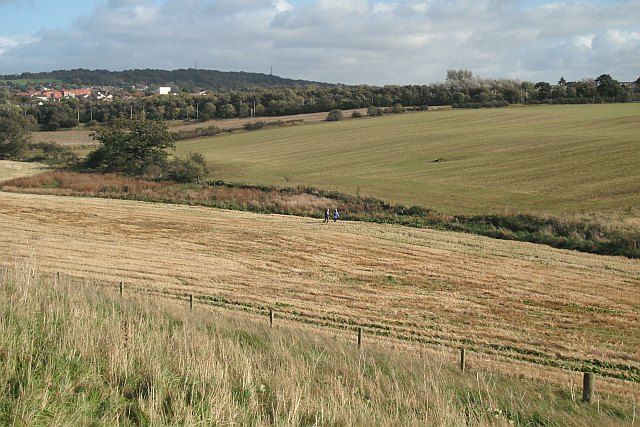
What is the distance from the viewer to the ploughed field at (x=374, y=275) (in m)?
17.2

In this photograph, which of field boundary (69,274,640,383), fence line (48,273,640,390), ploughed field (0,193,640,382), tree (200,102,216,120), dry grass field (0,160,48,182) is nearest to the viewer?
fence line (48,273,640,390)

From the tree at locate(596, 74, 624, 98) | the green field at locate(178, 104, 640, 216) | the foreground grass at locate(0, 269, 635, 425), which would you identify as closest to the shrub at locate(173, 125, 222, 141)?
the green field at locate(178, 104, 640, 216)

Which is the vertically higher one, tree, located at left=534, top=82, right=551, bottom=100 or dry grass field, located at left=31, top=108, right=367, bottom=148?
tree, located at left=534, top=82, right=551, bottom=100

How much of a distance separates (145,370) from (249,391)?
114 centimetres

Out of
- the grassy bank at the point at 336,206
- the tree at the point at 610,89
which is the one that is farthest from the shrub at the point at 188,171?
the tree at the point at 610,89

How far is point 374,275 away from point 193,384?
753 inches

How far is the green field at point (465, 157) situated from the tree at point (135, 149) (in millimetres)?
5720

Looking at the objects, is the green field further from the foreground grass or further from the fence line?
the foreground grass

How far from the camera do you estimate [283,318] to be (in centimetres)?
1772

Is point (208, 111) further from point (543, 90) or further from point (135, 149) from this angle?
point (543, 90)

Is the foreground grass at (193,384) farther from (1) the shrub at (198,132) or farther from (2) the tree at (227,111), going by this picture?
(2) the tree at (227,111)

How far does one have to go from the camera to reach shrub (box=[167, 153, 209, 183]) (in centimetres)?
5794

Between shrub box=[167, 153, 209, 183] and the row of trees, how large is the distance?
50.4 m

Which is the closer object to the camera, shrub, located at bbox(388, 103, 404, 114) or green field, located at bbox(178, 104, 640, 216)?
green field, located at bbox(178, 104, 640, 216)
